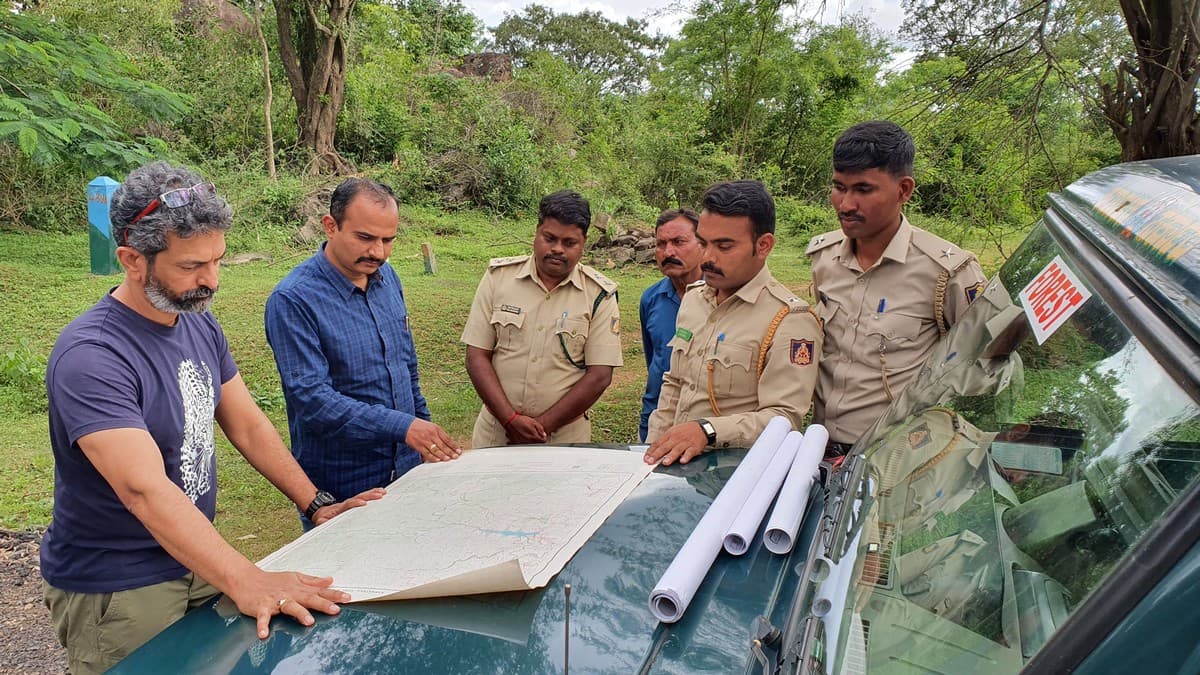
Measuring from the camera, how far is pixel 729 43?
14578 millimetres

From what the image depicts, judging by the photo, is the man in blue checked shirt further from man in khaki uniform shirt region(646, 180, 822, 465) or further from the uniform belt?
the uniform belt

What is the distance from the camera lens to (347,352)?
8.21ft

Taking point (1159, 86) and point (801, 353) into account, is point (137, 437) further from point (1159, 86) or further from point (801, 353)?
point (1159, 86)

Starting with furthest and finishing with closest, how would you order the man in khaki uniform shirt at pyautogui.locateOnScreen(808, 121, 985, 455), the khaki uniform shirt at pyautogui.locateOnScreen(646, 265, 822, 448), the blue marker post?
1. the blue marker post
2. the man in khaki uniform shirt at pyautogui.locateOnScreen(808, 121, 985, 455)
3. the khaki uniform shirt at pyautogui.locateOnScreen(646, 265, 822, 448)

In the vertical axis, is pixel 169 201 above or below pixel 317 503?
above

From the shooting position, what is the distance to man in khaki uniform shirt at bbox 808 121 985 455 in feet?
7.44

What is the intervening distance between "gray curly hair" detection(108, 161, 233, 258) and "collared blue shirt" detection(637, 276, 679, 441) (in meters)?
1.95

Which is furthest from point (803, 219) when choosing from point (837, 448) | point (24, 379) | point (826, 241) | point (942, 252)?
point (837, 448)

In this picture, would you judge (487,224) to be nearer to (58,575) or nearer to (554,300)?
(554,300)

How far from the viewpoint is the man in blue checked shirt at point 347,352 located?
237 centimetres

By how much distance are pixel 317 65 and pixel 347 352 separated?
12665mm

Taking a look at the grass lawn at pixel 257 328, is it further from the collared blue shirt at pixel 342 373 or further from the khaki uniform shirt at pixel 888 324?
the khaki uniform shirt at pixel 888 324

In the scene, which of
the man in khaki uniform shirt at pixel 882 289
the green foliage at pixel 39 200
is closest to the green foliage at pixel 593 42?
the green foliage at pixel 39 200

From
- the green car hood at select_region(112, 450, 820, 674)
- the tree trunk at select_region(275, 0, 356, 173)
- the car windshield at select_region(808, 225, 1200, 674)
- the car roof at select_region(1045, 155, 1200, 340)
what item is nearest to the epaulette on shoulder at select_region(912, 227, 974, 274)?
the car roof at select_region(1045, 155, 1200, 340)
